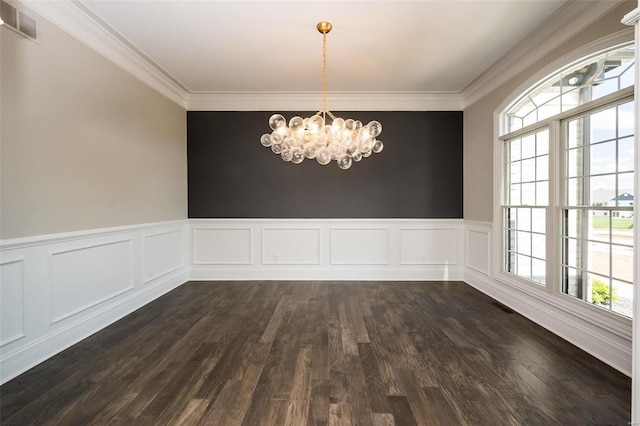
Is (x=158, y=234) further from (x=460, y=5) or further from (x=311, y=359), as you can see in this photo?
(x=460, y=5)

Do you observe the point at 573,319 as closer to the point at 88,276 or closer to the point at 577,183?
the point at 577,183

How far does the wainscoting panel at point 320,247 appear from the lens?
17.5ft

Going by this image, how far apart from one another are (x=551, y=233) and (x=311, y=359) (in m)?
2.90

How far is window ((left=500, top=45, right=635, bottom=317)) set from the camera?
2588mm

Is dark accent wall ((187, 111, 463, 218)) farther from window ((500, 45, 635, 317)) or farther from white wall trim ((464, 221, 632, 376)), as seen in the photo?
white wall trim ((464, 221, 632, 376))

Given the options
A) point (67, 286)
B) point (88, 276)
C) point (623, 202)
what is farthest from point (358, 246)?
point (67, 286)

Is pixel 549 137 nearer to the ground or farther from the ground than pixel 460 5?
nearer to the ground

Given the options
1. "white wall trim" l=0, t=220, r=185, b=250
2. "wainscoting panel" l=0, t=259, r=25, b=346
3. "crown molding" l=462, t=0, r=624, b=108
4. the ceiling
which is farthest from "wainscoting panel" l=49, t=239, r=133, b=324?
"crown molding" l=462, t=0, r=624, b=108

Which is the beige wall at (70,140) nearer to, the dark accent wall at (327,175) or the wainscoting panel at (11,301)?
the wainscoting panel at (11,301)

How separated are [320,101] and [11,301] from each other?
179 inches

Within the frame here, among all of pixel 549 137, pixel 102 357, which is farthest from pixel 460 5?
pixel 102 357

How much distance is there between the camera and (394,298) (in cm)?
429

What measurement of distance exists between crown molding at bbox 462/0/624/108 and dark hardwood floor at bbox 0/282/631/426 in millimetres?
3000

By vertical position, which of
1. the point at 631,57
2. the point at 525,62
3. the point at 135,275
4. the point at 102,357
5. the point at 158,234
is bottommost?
the point at 102,357
